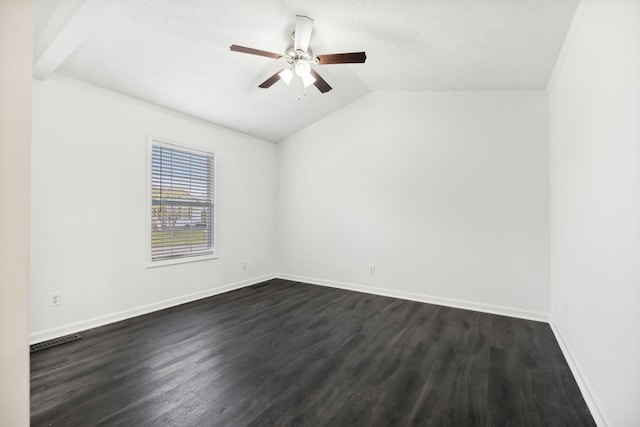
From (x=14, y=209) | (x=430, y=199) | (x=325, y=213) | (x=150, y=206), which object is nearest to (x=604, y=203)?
(x=430, y=199)

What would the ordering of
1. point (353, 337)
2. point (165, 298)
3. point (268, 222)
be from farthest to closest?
point (268, 222) → point (165, 298) → point (353, 337)

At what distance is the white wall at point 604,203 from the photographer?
1326 millimetres

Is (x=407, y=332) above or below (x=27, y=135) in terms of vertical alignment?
below

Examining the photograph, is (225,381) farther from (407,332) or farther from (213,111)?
(213,111)

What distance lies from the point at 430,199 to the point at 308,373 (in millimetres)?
2760

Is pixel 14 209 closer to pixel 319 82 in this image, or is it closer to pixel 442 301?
pixel 319 82

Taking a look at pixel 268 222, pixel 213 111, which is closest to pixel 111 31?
pixel 213 111

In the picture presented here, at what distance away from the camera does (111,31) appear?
2.40m

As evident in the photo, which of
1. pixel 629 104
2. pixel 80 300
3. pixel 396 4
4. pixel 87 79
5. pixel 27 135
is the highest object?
pixel 396 4

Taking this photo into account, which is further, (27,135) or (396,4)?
(396,4)

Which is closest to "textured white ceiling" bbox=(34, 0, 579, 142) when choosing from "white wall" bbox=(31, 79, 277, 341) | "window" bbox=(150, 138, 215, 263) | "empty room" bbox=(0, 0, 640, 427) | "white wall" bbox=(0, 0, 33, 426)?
"empty room" bbox=(0, 0, 640, 427)

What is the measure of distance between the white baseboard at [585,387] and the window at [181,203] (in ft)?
13.5

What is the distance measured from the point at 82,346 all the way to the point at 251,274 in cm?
252

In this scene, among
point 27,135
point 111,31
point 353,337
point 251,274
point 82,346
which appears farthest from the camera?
point 251,274
